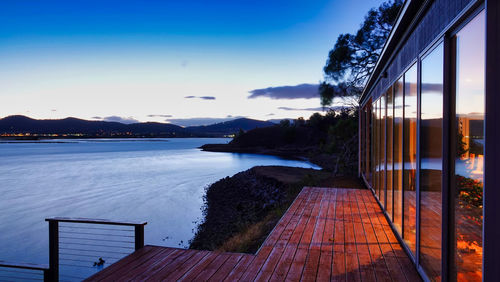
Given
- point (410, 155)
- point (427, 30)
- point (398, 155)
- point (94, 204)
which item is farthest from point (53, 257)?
point (94, 204)

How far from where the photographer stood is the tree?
11.0m

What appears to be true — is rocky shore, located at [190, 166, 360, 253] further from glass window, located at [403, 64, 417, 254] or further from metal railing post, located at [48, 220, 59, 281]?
metal railing post, located at [48, 220, 59, 281]

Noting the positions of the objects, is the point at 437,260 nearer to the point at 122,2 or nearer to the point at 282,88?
the point at 122,2

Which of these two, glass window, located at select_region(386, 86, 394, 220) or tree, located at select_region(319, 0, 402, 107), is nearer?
glass window, located at select_region(386, 86, 394, 220)

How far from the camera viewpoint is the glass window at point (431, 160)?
6.64 ft

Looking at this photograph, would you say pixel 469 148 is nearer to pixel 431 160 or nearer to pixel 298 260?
pixel 431 160

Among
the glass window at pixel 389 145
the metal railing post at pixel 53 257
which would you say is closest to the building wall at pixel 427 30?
the glass window at pixel 389 145

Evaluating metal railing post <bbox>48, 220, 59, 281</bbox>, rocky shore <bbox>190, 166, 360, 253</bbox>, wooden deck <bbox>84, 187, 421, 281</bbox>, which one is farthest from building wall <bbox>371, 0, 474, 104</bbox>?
metal railing post <bbox>48, 220, 59, 281</bbox>

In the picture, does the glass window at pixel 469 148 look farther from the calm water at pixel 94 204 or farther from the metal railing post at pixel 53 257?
the calm water at pixel 94 204

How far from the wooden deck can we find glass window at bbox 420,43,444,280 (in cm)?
42

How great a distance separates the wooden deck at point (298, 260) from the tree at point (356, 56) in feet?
29.2

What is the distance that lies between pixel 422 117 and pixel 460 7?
1049mm

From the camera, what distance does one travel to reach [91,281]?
261 centimetres

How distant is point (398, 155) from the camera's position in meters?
3.48
